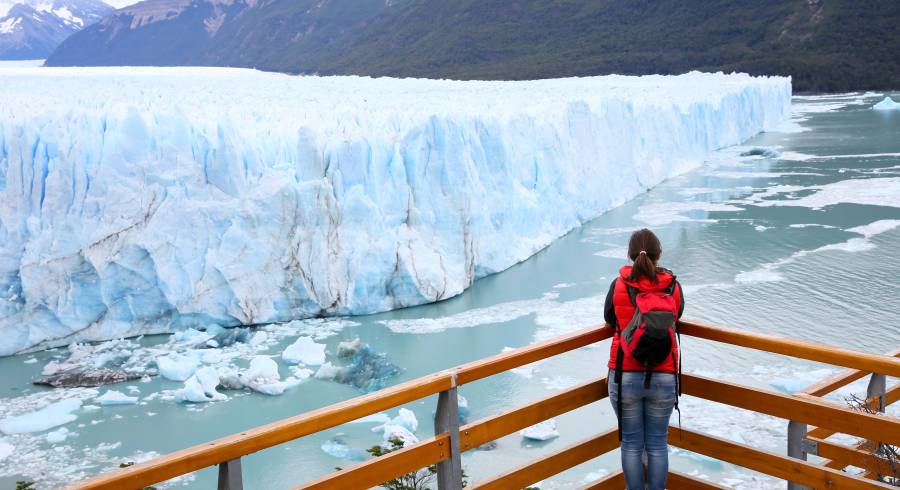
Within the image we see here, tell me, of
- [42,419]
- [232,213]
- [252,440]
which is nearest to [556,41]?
[232,213]

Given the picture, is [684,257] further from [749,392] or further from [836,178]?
[749,392]

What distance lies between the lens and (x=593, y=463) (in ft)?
14.5

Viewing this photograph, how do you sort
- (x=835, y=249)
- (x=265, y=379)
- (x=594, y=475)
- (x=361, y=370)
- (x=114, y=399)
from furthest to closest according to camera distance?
1. (x=835, y=249)
2. (x=361, y=370)
3. (x=265, y=379)
4. (x=114, y=399)
5. (x=594, y=475)

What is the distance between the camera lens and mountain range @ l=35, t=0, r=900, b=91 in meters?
36.4

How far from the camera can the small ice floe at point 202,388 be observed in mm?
5379

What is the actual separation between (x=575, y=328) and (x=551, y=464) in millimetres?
4638

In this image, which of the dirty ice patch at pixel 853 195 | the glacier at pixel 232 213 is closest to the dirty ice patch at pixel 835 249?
the dirty ice patch at pixel 853 195

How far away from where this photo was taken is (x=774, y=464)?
1782mm

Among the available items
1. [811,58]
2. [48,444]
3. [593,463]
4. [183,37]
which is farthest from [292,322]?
[183,37]

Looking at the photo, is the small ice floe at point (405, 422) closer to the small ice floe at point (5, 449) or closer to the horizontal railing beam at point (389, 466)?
the small ice floe at point (5, 449)

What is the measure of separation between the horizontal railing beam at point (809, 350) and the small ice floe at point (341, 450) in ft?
9.71

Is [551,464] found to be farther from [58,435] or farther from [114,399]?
[114,399]

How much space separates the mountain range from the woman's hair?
112 ft

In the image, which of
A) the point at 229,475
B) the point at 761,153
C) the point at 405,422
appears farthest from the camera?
the point at 761,153
